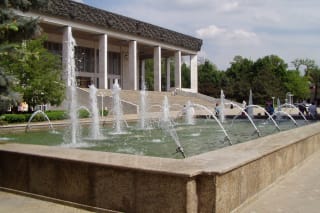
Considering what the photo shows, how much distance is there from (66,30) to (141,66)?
24085mm

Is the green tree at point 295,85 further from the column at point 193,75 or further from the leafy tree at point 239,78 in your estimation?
the column at point 193,75

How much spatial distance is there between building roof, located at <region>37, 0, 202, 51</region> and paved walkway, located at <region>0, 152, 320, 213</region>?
28.8 meters

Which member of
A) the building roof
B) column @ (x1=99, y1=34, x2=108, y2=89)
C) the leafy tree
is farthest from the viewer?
the leafy tree

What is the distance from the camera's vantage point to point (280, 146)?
714 centimetres

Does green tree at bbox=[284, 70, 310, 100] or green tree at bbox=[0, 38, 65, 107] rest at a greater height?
green tree at bbox=[284, 70, 310, 100]

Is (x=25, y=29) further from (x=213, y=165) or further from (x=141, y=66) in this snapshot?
(x=141, y=66)

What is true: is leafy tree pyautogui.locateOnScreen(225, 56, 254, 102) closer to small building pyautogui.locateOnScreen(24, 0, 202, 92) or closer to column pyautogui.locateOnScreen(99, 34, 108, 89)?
small building pyautogui.locateOnScreen(24, 0, 202, 92)

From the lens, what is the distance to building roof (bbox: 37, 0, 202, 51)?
4016 cm

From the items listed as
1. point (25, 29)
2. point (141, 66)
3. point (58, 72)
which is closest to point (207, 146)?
point (25, 29)

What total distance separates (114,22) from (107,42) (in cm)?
588

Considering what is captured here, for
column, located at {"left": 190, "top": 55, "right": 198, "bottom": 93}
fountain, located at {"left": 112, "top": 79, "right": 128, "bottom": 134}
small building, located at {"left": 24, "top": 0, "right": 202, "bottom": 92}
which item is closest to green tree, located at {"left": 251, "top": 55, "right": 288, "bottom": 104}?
column, located at {"left": 190, "top": 55, "right": 198, "bottom": 93}

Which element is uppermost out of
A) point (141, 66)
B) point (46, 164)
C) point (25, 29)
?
point (141, 66)

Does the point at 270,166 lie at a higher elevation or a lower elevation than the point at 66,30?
lower

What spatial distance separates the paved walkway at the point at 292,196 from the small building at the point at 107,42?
30620 millimetres
